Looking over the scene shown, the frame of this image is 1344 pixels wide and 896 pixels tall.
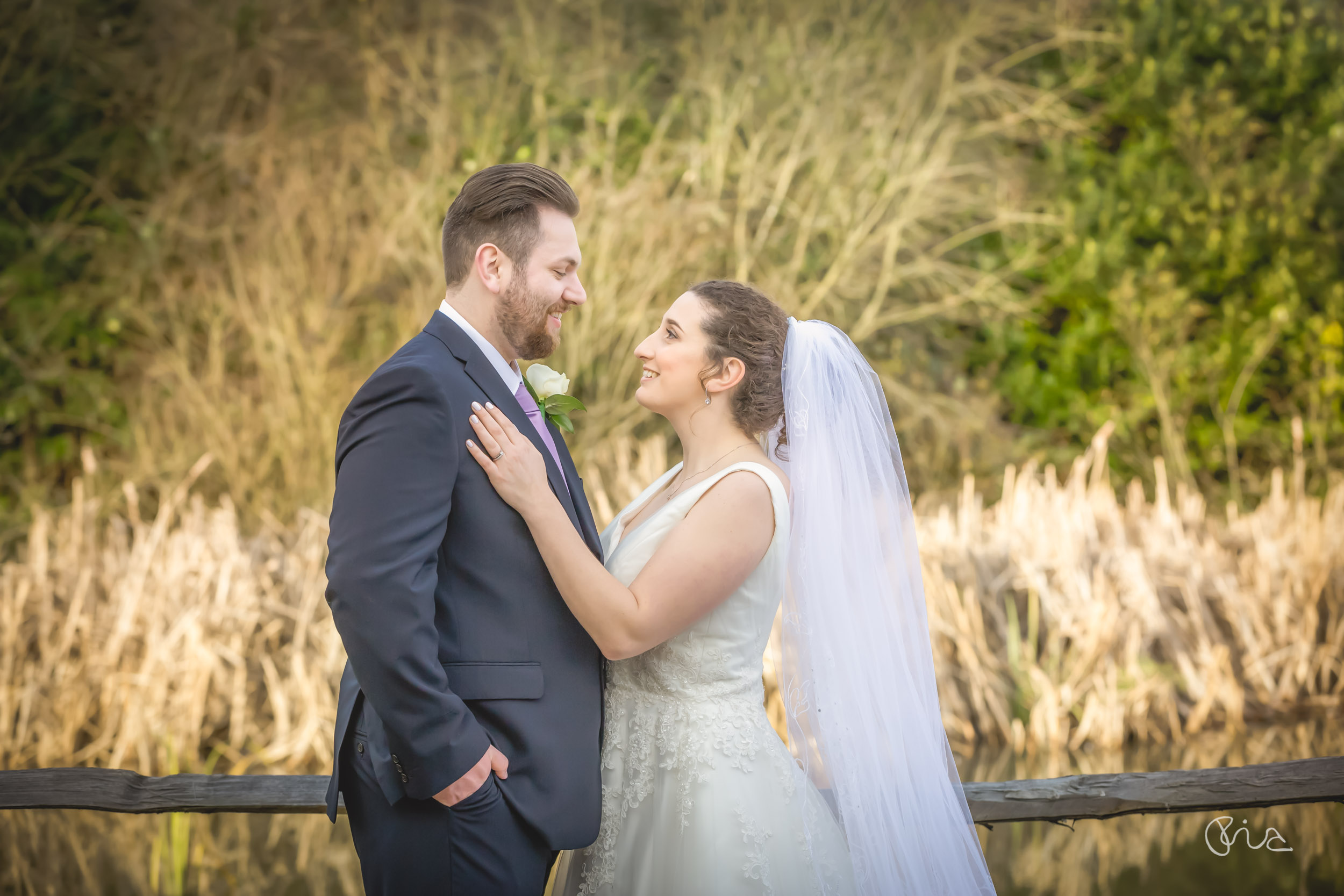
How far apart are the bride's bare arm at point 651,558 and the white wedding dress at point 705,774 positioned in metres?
0.08

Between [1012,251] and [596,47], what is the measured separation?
14.7 ft

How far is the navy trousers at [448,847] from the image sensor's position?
200cm

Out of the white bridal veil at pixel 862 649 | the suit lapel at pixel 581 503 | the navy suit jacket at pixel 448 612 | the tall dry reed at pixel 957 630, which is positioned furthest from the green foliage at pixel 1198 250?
the navy suit jacket at pixel 448 612

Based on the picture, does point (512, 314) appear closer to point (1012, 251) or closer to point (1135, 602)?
point (1135, 602)

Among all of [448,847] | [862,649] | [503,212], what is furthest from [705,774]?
[503,212]

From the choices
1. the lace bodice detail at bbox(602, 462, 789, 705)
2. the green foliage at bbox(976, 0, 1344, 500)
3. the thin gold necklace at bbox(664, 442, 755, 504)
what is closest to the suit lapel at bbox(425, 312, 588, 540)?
the lace bodice detail at bbox(602, 462, 789, 705)

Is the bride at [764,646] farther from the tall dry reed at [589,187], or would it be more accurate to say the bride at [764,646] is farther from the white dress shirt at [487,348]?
the tall dry reed at [589,187]

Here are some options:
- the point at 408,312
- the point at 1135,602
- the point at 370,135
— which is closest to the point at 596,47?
the point at 370,135

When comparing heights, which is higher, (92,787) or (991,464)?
(991,464)

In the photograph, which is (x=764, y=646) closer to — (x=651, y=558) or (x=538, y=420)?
(x=651, y=558)

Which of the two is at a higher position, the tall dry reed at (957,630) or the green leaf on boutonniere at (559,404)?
the green leaf on boutonniere at (559,404)

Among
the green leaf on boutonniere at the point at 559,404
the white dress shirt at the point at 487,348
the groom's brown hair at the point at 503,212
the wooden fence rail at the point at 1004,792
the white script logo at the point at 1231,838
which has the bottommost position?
the white script logo at the point at 1231,838

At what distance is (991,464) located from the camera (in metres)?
9.72

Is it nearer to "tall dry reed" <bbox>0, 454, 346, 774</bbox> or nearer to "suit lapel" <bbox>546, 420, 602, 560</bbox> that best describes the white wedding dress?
"suit lapel" <bbox>546, 420, 602, 560</bbox>
